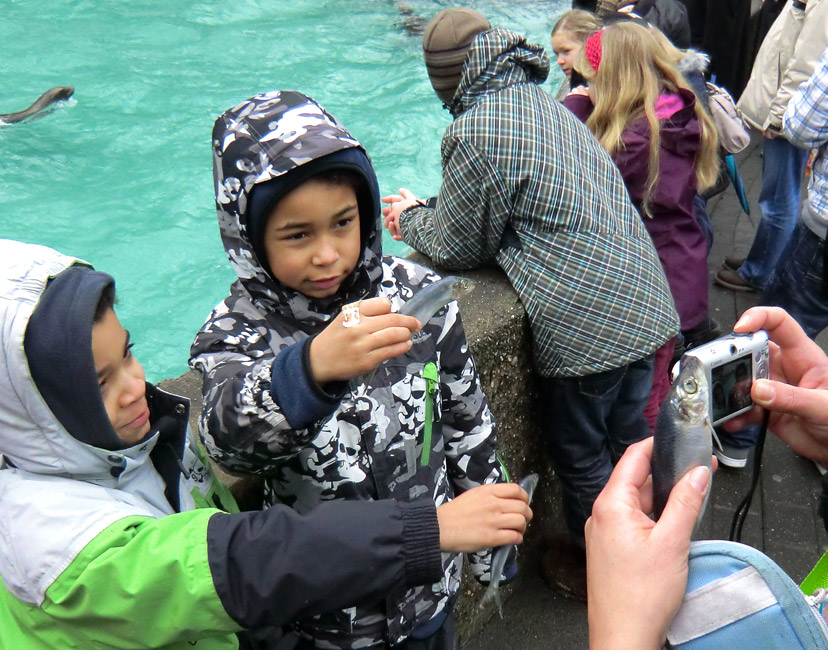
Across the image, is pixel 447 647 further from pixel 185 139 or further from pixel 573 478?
pixel 185 139

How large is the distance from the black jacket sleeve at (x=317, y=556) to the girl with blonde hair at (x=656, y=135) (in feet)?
6.59

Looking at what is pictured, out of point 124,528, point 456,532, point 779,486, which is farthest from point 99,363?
point 779,486

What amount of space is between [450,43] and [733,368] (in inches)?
69.8

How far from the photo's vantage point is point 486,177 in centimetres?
259

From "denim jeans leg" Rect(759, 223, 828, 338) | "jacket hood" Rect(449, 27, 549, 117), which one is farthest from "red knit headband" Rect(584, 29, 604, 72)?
"denim jeans leg" Rect(759, 223, 828, 338)

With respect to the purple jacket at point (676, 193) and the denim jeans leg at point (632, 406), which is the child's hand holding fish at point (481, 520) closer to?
the denim jeans leg at point (632, 406)

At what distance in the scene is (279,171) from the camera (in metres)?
1.79

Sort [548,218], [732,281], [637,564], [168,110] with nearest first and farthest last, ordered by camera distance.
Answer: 1. [637,564]
2. [548,218]
3. [732,281]
4. [168,110]

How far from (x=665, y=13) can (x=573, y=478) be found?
149 inches

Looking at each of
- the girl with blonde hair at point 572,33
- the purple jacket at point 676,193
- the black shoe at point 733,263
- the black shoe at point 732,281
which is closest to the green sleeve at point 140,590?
the purple jacket at point 676,193

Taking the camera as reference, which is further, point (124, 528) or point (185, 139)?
point (185, 139)

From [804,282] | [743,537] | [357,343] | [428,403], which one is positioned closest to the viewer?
[357,343]

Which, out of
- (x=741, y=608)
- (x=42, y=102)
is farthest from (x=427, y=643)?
(x=42, y=102)

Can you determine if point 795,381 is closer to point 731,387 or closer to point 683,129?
point 731,387
